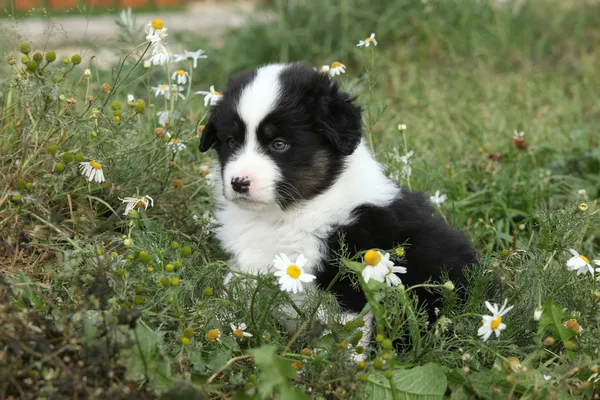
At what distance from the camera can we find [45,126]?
3.85 m

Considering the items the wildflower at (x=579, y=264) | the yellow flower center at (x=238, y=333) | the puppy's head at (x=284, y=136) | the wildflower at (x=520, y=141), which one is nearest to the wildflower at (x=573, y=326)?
the wildflower at (x=579, y=264)

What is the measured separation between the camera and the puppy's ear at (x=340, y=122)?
3.46 metres

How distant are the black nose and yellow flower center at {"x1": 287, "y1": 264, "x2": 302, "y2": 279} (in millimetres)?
618

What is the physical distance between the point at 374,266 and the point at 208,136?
4.51 feet

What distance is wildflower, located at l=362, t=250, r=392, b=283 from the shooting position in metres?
2.72

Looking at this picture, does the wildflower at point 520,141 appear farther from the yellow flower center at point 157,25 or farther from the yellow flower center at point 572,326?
the yellow flower center at point 157,25

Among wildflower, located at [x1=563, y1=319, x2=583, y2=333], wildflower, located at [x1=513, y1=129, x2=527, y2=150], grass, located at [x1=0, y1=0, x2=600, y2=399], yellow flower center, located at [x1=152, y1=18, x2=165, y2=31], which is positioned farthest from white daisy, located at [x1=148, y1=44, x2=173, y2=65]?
wildflower, located at [x1=513, y1=129, x2=527, y2=150]

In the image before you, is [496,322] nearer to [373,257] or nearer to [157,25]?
[373,257]

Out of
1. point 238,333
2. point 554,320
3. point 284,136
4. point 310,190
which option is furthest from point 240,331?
point 554,320

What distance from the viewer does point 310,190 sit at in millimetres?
3512

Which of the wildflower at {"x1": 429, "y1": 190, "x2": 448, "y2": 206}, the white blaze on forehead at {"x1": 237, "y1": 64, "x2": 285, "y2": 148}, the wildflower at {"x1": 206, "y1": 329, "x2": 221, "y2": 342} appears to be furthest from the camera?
the wildflower at {"x1": 429, "y1": 190, "x2": 448, "y2": 206}

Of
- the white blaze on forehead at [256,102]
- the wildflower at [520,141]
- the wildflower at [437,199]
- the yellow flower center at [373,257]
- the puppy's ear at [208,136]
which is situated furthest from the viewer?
the wildflower at [520,141]

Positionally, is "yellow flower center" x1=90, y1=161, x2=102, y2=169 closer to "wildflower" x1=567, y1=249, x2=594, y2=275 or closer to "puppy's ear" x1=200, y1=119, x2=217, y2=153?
"puppy's ear" x1=200, y1=119, x2=217, y2=153

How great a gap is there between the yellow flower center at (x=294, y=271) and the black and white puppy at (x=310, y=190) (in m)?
0.49
